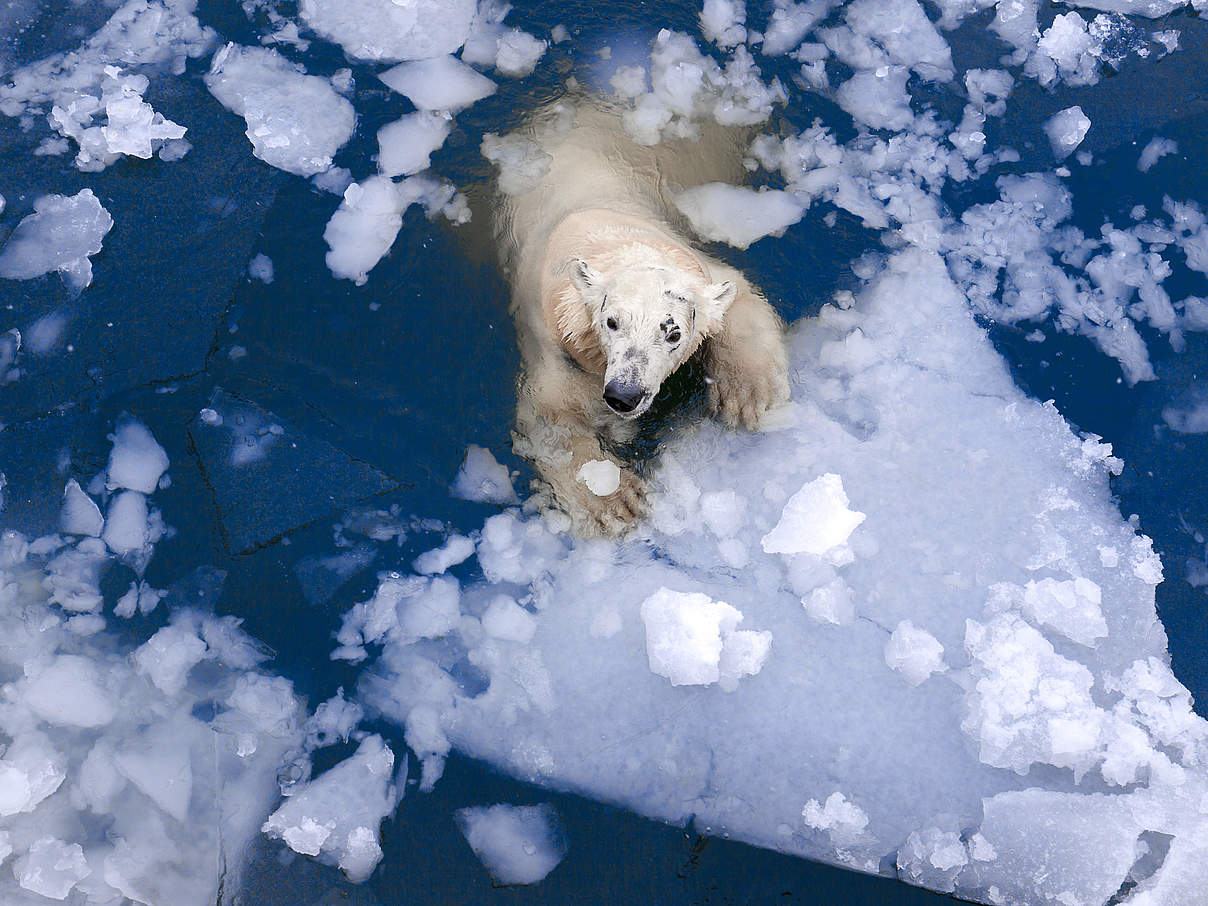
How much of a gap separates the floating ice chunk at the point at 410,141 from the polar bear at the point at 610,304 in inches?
18.7

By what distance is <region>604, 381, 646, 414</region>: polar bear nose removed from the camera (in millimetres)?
3455

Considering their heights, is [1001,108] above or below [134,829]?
above

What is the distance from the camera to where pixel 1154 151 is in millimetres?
4699

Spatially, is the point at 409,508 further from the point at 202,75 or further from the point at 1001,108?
the point at 1001,108

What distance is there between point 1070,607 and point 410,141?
398 centimetres

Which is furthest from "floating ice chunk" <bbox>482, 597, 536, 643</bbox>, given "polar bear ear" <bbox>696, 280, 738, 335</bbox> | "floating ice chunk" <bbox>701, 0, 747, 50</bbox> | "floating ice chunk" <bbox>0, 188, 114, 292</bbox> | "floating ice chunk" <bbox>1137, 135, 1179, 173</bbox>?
"floating ice chunk" <bbox>1137, 135, 1179, 173</bbox>

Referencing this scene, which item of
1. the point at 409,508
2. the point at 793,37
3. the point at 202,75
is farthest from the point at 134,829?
the point at 793,37

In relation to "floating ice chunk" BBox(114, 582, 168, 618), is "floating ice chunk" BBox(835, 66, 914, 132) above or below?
above

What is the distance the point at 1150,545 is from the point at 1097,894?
1.53 m

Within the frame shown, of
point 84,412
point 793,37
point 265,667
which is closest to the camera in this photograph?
point 265,667

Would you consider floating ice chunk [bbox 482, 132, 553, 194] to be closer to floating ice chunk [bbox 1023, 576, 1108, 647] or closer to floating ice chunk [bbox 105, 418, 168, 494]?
floating ice chunk [bbox 105, 418, 168, 494]

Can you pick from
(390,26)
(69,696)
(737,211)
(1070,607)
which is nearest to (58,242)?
(390,26)

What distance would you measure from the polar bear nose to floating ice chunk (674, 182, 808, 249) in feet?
5.48

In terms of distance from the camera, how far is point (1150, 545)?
411cm
